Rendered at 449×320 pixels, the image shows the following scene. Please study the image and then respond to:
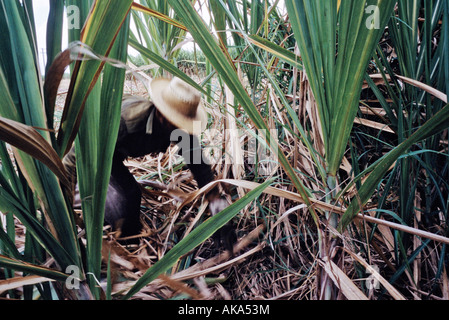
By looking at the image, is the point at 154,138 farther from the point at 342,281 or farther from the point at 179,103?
the point at 342,281

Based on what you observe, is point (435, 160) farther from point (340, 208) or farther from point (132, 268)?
point (132, 268)

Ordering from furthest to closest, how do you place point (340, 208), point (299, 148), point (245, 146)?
point (245, 146) < point (299, 148) < point (340, 208)

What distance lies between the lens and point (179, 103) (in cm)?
58

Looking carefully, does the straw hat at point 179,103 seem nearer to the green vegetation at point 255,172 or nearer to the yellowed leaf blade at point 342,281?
the green vegetation at point 255,172

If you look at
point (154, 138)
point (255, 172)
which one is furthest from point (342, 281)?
point (154, 138)

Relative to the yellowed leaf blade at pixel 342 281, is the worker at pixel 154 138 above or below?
above

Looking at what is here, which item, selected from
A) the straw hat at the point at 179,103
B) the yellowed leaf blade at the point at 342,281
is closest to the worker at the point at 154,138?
the straw hat at the point at 179,103

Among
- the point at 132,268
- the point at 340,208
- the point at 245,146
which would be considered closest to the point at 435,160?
the point at 340,208

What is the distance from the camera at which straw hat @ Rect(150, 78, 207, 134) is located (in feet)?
1.89

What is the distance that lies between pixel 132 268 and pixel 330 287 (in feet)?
1.09

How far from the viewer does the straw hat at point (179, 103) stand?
0.58m

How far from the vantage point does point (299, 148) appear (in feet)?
2.17

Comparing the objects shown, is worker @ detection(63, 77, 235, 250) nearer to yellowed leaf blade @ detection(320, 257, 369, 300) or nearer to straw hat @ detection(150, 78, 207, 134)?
straw hat @ detection(150, 78, 207, 134)

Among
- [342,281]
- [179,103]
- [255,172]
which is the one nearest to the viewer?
[342,281]
